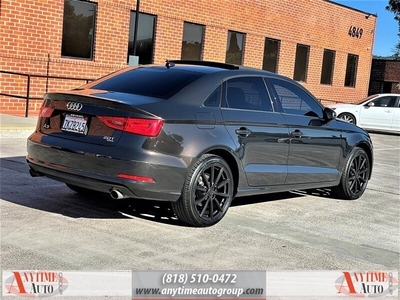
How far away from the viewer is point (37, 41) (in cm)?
1652

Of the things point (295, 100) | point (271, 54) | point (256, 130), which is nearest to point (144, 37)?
point (271, 54)

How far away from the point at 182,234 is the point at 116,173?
867mm

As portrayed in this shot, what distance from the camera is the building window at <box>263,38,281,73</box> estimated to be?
24.8 meters

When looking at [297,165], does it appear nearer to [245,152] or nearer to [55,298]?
[245,152]

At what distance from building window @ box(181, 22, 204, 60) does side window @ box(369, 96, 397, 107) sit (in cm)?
644

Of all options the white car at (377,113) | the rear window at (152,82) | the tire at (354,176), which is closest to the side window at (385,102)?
the white car at (377,113)

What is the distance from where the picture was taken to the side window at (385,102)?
2214 cm

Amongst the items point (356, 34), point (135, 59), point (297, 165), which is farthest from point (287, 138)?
point (356, 34)

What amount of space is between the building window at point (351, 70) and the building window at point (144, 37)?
1351cm

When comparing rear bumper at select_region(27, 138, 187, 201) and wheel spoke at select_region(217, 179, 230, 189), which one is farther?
wheel spoke at select_region(217, 179, 230, 189)

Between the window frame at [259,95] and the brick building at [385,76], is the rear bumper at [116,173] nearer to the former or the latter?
the window frame at [259,95]

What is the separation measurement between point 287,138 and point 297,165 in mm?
417

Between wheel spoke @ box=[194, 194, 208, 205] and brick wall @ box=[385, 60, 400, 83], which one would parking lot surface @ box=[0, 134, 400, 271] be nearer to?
wheel spoke @ box=[194, 194, 208, 205]

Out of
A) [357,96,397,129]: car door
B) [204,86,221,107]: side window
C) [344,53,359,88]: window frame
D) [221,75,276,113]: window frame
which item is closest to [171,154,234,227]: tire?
[204,86,221,107]: side window
